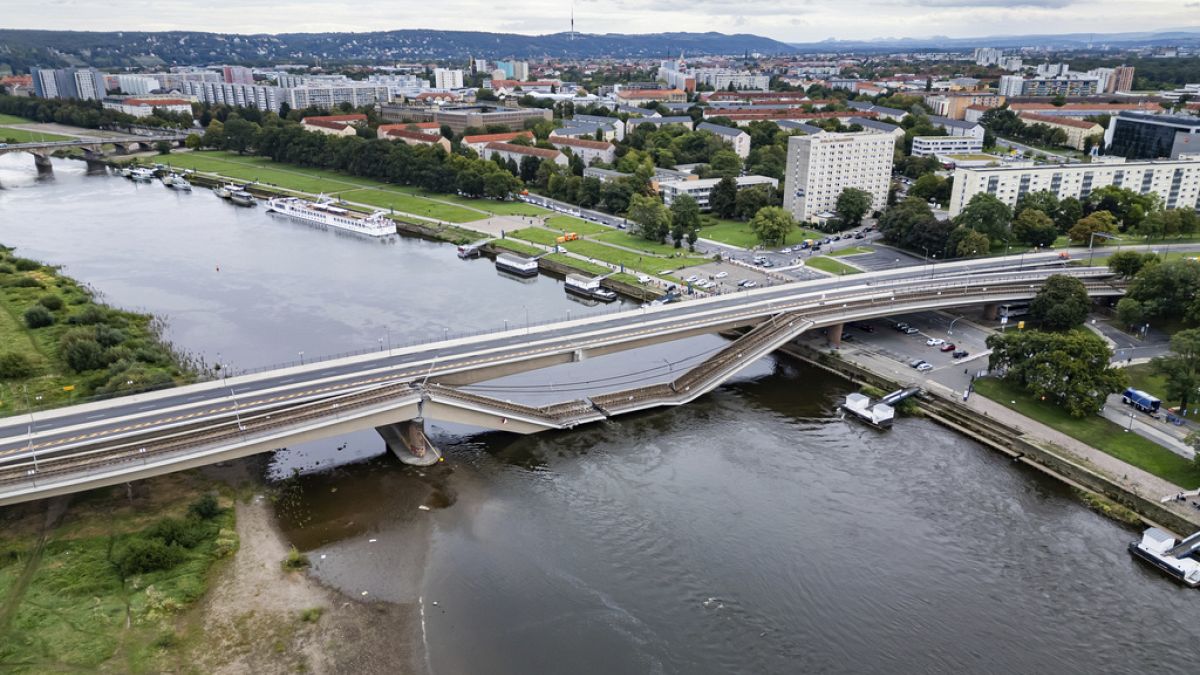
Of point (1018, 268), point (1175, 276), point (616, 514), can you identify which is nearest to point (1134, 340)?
point (1175, 276)

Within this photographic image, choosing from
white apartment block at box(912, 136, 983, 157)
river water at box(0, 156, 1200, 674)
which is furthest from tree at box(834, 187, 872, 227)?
white apartment block at box(912, 136, 983, 157)

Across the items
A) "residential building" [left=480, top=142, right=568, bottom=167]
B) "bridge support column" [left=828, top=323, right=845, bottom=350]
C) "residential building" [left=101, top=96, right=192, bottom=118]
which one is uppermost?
"residential building" [left=101, top=96, right=192, bottom=118]

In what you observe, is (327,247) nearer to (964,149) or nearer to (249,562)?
(249,562)

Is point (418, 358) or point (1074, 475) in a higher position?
point (418, 358)

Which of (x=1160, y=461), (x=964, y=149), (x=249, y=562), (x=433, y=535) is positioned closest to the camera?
(x=249, y=562)

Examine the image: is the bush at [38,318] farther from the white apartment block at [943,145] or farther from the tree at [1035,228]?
the white apartment block at [943,145]

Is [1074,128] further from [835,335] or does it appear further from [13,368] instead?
[13,368]

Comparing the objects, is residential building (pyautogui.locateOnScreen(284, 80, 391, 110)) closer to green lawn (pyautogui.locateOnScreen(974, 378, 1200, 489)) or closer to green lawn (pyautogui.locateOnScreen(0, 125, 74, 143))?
green lawn (pyautogui.locateOnScreen(0, 125, 74, 143))

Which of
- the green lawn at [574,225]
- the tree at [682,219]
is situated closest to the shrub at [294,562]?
the tree at [682,219]
